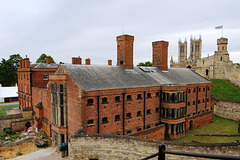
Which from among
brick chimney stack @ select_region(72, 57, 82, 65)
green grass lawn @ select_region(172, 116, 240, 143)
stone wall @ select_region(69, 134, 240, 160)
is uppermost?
brick chimney stack @ select_region(72, 57, 82, 65)

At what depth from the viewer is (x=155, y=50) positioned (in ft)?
109

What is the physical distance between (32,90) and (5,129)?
815cm

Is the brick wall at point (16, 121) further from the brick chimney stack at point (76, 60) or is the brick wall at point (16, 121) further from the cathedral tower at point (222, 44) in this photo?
the cathedral tower at point (222, 44)

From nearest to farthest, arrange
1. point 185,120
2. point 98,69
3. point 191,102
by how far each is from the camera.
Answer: point 98,69
point 185,120
point 191,102

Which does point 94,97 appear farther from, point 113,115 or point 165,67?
point 165,67

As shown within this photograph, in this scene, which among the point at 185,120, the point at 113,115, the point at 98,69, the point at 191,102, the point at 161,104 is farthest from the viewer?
the point at 191,102

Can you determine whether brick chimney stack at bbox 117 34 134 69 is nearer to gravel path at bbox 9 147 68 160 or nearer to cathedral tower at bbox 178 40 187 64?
gravel path at bbox 9 147 68 160

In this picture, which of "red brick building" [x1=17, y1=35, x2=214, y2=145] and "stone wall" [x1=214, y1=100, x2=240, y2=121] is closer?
"red brick building" [x1=17, y1=35, x2=214, y2=145]

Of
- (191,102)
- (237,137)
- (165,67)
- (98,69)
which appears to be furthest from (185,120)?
(98,69)

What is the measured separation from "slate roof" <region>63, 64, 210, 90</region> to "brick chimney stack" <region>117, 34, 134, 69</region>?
1.30 metres

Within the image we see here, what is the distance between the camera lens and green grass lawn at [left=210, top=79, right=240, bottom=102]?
41794mm

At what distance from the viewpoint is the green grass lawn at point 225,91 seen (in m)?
41.8

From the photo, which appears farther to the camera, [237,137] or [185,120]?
[185,120]

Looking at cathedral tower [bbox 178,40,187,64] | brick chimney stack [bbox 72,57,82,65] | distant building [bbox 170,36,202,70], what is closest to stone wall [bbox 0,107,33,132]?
brick chimney stack [bbox 72,57,82,65]
